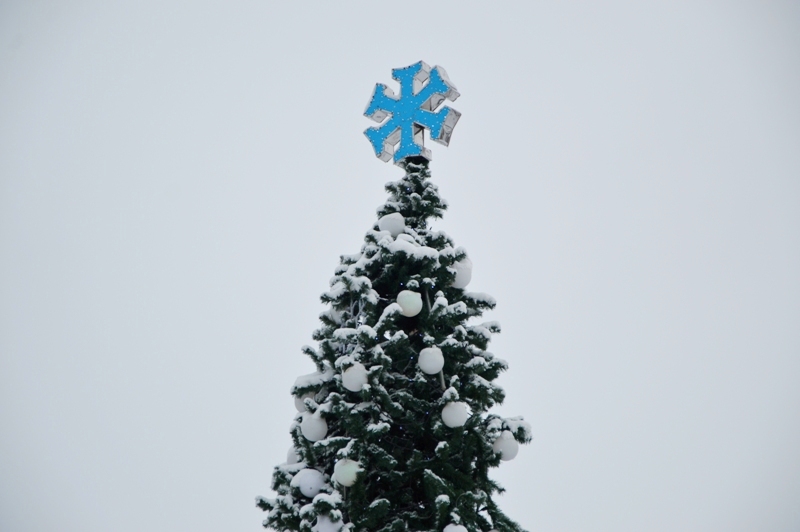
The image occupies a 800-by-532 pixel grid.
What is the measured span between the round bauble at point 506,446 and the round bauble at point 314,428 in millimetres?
1686

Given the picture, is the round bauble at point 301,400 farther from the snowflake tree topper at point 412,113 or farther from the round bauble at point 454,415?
the snowflake tree topper at point 412,113

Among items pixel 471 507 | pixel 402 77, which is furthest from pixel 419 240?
pixel 471 507

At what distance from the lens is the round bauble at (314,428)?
23.0 feet

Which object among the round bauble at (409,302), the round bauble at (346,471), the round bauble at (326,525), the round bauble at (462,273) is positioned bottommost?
the round bauble at (326,525)

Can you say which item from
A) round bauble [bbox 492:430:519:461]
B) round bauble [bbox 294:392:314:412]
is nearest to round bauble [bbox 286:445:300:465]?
round bauble [bbox 294:392:314:412]

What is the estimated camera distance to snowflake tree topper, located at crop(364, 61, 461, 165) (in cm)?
831

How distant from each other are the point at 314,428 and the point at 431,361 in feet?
4.35

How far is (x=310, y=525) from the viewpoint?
6.56 meters

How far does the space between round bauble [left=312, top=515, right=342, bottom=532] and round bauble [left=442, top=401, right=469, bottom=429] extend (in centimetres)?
134

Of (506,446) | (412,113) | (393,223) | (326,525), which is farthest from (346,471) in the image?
(412,113)

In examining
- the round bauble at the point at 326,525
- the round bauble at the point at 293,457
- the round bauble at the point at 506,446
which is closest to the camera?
the round bauble at the point at 326,525

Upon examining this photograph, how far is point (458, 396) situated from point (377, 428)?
0.82 metres

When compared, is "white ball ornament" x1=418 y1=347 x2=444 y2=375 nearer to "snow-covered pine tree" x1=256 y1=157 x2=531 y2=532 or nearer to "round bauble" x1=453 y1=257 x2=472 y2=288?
"snow-covered pine tree" x1=256 y1=157 x2=531 y2=532

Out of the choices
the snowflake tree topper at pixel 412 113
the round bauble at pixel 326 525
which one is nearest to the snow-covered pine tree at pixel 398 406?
the round bauble at pixel 326 525
